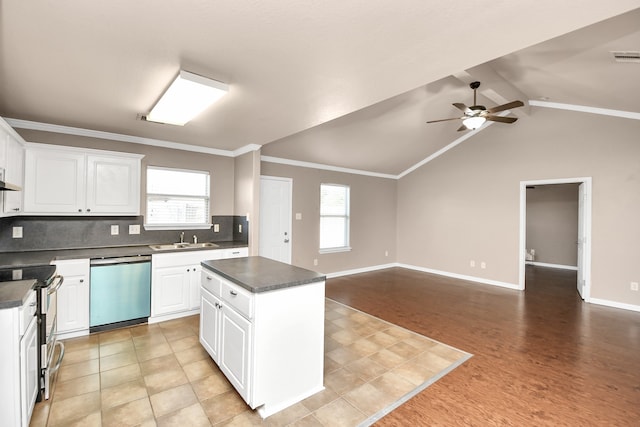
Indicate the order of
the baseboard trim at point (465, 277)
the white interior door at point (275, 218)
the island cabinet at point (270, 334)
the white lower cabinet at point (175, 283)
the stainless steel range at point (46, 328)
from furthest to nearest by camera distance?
the baseboard trim at point (465, 277), the white interior door at point (275, 218), the white lower cabinet at point (175, 283), the stainless steel range at point (46, 328), the island cabinet at point (270, 334)

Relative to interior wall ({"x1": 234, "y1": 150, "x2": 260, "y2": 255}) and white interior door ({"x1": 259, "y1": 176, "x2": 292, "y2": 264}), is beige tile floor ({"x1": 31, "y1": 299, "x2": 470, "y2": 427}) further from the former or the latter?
white interior door ({"x1": 259, "y1": 176, "x2": 292, "y2": 264})

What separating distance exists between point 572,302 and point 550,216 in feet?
12.4

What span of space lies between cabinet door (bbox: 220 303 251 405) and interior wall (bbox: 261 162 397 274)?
3.24m

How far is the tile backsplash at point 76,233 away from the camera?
125 inches

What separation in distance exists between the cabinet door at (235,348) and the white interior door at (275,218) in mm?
2879

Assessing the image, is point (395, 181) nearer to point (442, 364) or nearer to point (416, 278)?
point (416, 278)

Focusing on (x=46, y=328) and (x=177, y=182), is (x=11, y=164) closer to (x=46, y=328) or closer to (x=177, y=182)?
(x=46, y=328)

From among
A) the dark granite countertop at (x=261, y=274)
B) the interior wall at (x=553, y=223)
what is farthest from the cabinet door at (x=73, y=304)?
the interior wall at (x=553, y=223)

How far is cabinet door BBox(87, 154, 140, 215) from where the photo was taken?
3373 millimetres

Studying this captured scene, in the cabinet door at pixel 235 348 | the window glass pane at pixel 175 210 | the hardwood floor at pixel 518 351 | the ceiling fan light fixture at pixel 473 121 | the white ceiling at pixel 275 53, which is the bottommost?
the hardwood floor at pixel 518 351

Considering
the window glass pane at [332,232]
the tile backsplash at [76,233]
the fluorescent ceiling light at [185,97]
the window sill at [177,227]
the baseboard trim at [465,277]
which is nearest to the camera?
the fluorescent ceiling light at [185,97]

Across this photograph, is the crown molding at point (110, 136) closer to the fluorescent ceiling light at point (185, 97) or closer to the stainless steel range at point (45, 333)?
the fluorescent ceiling light at point (185, 97)

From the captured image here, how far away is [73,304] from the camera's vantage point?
9.93 feet

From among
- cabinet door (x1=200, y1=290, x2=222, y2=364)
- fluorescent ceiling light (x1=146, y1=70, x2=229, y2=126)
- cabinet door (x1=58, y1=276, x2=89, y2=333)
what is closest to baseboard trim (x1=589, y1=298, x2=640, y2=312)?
cabinet door (x1=200, y1=290, x2=222, y2=364)
